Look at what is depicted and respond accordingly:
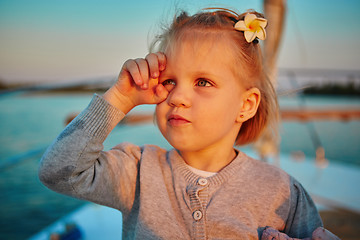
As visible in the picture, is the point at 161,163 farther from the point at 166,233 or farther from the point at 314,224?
the point at 314,224

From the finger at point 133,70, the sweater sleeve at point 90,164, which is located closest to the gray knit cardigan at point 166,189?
the sweater sleeve at point 90,164

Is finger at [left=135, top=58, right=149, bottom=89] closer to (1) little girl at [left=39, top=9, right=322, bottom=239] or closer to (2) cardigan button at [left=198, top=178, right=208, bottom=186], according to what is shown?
(1) little girl at [left=39, top=9, right=322, bottom=239]

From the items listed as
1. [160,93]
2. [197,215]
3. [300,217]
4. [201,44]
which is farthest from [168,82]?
[300,217]

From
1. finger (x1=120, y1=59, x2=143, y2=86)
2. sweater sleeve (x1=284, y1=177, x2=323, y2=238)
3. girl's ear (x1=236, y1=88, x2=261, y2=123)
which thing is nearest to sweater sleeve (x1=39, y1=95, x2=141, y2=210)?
finger (x1=120, y1=59, x2=143, y2=86)

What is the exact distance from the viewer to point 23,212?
415 cm

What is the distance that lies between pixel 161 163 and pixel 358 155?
824cm

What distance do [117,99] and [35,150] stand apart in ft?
3.42

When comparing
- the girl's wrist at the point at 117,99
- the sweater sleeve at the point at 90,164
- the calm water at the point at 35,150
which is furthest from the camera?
the calm water at the point at 35,150

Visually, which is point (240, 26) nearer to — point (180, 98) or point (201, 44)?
point (201, 44)

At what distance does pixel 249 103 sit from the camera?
2.83 ft

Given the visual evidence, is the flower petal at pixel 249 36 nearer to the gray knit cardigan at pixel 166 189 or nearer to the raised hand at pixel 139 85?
the raised hand at pixel 139 85

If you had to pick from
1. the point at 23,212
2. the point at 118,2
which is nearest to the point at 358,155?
the point at 118,2

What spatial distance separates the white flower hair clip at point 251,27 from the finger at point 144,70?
A: 292 mm

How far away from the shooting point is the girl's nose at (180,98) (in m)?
0.72
